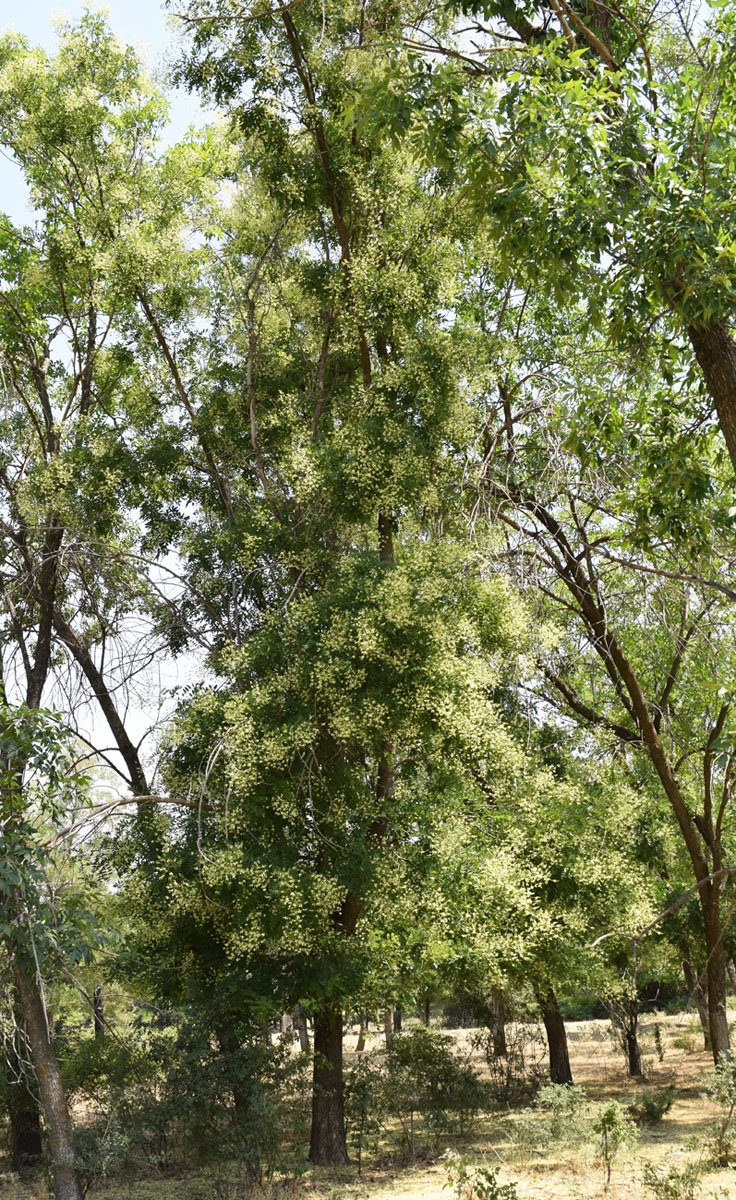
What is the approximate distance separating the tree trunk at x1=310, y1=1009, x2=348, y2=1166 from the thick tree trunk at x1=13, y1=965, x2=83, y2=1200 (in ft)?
9.14

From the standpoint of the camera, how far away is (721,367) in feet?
17.9

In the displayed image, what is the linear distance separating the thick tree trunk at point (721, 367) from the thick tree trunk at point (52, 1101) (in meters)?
8.64

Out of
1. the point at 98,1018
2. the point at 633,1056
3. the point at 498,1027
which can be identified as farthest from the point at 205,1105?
the point at 633,1056

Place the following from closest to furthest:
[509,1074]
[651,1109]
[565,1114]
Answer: [565,1114], [651,1109], [509,1074]

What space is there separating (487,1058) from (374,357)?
1199 cm

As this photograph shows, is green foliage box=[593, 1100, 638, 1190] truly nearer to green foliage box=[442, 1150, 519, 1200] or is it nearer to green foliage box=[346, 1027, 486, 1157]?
green foliage box=[442, 1150, 519, 1200]

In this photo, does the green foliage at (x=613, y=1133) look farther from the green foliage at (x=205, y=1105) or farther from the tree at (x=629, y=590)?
the green foliage at (x=205, y=1105)

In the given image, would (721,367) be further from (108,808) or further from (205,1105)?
(205,1105)

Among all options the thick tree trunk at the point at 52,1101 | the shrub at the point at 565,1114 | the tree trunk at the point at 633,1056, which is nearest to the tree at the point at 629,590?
the shrub at the point at 565,1114

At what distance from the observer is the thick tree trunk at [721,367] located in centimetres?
534

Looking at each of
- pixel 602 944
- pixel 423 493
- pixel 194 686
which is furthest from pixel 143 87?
pixel 602 944

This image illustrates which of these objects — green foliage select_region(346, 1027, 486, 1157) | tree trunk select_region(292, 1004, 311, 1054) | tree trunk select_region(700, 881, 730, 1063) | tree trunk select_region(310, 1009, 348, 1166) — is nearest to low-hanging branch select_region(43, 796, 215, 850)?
tree trunk select_region(310, 1009, 348, 1166)

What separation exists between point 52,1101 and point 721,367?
9.89 meters

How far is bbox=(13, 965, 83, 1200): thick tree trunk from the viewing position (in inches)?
401
